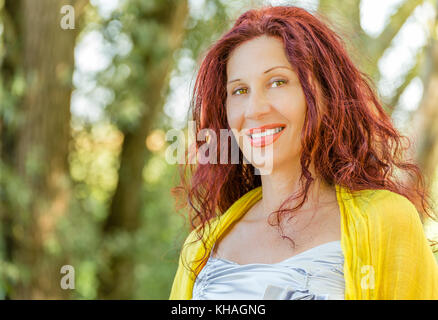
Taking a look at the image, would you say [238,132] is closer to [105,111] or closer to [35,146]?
[35,146]

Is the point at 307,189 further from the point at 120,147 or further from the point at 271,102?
the point at 120,147

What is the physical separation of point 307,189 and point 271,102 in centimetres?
24

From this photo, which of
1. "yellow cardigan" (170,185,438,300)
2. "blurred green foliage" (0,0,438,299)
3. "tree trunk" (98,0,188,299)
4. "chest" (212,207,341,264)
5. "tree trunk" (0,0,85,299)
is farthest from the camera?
"tree trunk" (98,0,188,299)

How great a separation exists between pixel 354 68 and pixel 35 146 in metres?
2.06

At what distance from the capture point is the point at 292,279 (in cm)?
132

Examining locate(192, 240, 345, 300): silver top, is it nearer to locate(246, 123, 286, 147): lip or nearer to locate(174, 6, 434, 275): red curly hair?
locate(174, 6, 434, 275): red curly hair

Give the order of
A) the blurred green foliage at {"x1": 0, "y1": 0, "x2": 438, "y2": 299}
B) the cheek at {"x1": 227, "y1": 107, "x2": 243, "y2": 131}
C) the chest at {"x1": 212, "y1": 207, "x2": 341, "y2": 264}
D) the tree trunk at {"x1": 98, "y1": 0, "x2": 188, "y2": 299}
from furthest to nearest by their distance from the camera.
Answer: the tree trunk at {"x1": 98, "y1": 0, "x2": 188, "y2": 299} < the blurred green foliage at {"x1": 0, "y1": 0, "x2": 438, "y2": 299} < the cheek at {"x1": 227, "y1": 107, "x2": 243, "y2": 131} < the chest at {"x1": 212, "y1": 207, "x2": 341, "y2": 264}

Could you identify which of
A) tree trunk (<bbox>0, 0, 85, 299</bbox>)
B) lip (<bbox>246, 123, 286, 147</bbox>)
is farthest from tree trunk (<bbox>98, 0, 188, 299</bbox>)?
lip (<bbox>246, 123, 286, 147</bbox>)

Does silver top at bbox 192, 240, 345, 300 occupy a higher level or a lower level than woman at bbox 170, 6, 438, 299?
lower

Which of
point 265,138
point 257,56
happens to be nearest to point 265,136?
point 265,138

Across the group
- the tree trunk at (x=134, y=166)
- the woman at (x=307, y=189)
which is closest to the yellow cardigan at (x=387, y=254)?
the woman at (x=307, y=189)

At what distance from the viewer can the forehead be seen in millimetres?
1476
